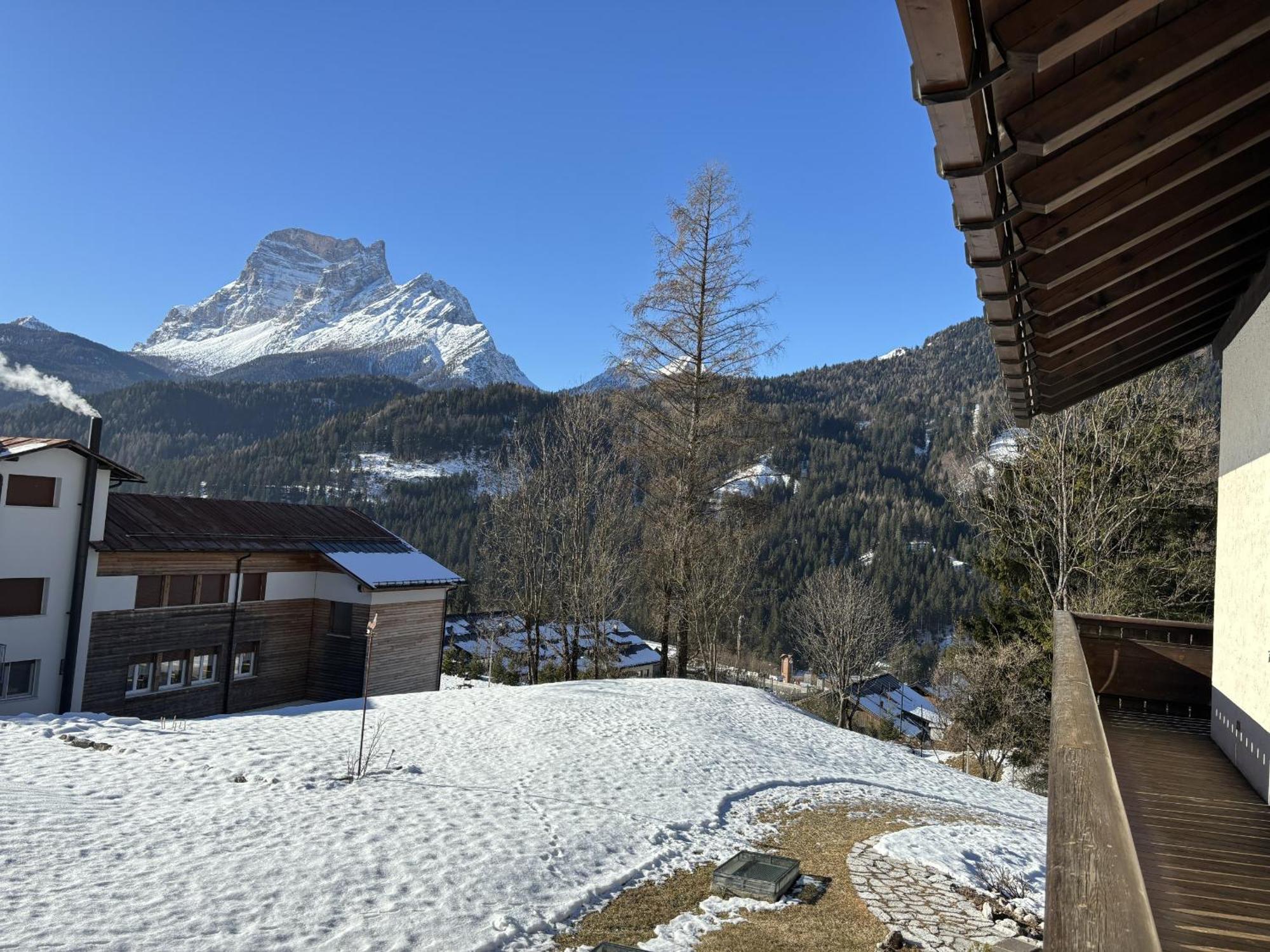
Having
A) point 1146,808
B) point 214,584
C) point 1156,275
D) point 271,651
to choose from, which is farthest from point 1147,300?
point 271,651

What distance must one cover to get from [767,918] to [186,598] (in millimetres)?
17151

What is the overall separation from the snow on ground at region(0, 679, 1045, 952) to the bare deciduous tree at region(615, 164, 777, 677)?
4.80 m

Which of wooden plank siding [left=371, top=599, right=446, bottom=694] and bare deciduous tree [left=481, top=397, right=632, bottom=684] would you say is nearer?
wooden plank siding [left=371, top=599, right=446, bottom=694]

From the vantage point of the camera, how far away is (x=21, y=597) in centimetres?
1622

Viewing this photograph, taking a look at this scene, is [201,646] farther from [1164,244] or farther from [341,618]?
[1164,244]

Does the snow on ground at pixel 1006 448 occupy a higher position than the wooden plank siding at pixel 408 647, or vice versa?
the snow on ground at pixel 1006 448

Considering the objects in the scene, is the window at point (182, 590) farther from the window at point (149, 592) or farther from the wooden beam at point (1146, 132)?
the wooden beam at point (1146, 132)

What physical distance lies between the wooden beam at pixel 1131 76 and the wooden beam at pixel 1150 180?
0.65m

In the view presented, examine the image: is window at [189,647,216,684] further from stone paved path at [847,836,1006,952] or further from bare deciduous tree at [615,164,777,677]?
stone paved path at [847,836,1006,952]

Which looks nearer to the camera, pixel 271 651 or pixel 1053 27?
pixel 1053 27

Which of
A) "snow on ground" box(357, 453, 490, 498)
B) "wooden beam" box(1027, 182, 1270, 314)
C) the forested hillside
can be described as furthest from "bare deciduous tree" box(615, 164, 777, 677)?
"snow on ground" box(357, 453, 490, 498)

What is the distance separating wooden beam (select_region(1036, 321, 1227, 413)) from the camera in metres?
5.89

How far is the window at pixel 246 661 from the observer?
20.1 meters

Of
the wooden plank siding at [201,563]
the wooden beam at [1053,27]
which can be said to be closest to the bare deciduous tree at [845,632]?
the wooden plank siding at [201,563]
